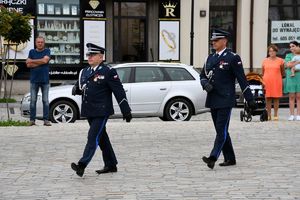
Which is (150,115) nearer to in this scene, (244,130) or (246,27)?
(244,130)

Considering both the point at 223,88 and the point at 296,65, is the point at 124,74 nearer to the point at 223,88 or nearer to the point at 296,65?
the point at 296,65

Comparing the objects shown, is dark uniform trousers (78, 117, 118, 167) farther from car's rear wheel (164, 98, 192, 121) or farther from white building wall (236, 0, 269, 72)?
white building wall (236, 0, 269, 72)

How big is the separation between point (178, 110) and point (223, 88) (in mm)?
7314

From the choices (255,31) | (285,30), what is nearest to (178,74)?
(255,31)

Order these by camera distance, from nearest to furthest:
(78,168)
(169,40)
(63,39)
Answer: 1. (78,168)
2. (63,39)
3. (169,40)

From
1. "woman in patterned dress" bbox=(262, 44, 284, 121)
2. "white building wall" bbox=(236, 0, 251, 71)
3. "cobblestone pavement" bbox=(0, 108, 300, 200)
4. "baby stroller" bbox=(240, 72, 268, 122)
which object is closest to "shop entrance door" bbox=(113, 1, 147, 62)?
"white building wall" bbox=(236, 0, 251, 71)

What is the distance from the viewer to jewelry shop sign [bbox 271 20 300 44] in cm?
2692

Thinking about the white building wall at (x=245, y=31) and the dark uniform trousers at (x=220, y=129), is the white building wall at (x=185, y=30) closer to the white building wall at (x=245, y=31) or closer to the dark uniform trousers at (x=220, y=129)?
the white building wall at (x=245, y=31)

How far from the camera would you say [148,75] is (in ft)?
52.5

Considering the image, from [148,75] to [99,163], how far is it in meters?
6.92

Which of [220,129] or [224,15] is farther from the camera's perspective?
[224,15]

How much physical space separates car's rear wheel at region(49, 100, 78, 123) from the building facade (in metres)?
9.77

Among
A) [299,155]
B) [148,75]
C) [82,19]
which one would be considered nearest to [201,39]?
[82,19]

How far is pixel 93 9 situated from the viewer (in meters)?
25.4
